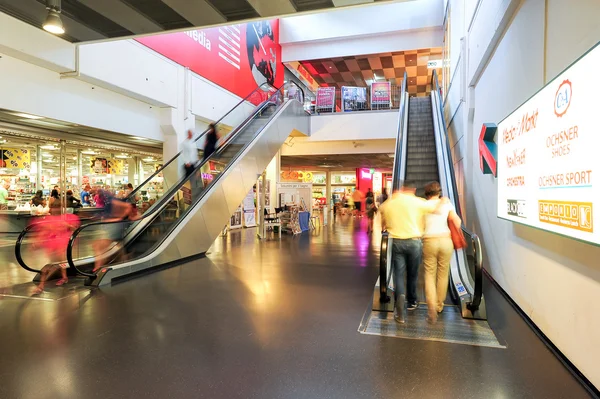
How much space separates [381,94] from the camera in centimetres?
1652

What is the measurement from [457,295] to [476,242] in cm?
93

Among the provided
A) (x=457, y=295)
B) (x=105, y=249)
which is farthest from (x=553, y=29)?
(x=105, y=249)

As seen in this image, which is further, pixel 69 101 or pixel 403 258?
pixel 69 101

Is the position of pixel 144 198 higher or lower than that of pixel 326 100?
lower

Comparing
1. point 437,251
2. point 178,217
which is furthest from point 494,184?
point 178,217

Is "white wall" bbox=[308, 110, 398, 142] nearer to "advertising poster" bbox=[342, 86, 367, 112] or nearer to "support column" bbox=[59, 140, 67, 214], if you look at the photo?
"advertising poster" bbox=[342, 86, 367, 112]

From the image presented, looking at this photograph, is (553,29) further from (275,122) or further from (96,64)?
(275,122)

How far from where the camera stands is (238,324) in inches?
160

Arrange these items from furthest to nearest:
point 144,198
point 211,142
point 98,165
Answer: point 98,165 → point 211,142 → point 144,198

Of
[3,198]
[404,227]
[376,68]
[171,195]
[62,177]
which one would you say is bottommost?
[404,227]

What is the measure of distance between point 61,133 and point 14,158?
382 cm

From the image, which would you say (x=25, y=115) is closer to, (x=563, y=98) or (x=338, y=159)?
(x=563, y=98)

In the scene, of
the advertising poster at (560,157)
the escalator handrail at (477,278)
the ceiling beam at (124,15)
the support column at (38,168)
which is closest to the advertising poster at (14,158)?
the support column at (38,168)

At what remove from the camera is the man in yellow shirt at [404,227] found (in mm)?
4344
